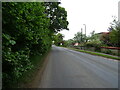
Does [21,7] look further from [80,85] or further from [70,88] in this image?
[80,85]

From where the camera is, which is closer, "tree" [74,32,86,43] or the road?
the road

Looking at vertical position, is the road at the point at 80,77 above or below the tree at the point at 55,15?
below

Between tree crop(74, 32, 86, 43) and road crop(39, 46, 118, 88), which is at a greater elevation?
tree crop(74, 32, 86, 43)

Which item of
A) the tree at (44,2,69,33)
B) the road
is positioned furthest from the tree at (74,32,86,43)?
the road

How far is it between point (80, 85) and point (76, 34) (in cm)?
6641

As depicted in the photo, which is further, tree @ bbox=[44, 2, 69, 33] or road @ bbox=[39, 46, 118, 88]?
tree @ bbox=[44, 2, 69, 33]

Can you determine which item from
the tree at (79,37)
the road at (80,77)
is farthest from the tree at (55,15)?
the tree at (79,37)

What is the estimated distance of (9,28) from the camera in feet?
9.56

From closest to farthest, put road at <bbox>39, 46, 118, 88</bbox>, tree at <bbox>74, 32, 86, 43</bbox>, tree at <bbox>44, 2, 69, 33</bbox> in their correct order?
road at <bbox>39, 46, 118, 88</bbox> < tree at <bbox>44, 2, 69, 33</bbox> < tree at <bbox>74, 32, 86, 43</bbox>

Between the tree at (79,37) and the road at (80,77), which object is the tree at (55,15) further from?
the tree at (79,37)

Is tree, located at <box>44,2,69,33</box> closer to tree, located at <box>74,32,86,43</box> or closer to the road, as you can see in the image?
the road

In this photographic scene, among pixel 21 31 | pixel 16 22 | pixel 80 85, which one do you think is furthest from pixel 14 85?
pixel 80 85

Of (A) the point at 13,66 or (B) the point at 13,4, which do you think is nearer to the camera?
(B) the point at 13,4

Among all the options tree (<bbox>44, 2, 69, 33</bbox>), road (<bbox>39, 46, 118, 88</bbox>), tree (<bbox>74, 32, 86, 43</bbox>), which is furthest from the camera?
tree (<bbox>74, 32, 86, 43</bbox>)
